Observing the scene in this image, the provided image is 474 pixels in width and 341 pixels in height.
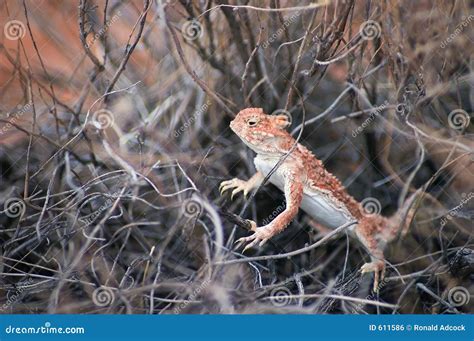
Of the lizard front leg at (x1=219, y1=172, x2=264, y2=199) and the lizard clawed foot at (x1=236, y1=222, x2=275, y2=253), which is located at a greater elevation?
the lizard front leg at (x1=219, y1=172, x2=264, y2=199)

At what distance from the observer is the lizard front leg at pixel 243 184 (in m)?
2.18

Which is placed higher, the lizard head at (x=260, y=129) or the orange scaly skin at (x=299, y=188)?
the lizard head at (x=260, y=129)

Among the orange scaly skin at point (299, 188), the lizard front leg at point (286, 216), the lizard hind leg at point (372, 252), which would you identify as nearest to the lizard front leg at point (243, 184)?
the orange scaly skin at point (299, 188)

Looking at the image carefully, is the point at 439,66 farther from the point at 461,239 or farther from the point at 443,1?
the point at 461,239

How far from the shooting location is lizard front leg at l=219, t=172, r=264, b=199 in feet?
7.14

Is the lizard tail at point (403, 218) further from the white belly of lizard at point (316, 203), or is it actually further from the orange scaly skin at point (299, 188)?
the white belly of lizard at point (316, 203)

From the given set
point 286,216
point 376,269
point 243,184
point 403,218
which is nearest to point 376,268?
point 376,269

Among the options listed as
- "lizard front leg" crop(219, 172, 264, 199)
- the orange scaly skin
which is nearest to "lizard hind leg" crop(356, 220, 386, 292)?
the orange scaly skin

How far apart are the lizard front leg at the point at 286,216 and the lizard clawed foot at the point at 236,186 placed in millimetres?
134

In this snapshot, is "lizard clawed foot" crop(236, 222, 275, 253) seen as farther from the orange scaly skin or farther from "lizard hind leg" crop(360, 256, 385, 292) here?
"lizard hind leg" crop(360, 256, 385, 292)

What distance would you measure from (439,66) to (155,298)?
120 centimetres

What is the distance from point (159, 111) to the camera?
220cm

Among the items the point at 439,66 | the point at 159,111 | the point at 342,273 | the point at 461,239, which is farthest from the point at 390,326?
the point at 159,111

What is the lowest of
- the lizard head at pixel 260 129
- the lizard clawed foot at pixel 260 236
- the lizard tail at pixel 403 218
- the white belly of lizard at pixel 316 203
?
the lizard tail at pixel 403 218
